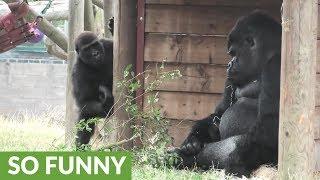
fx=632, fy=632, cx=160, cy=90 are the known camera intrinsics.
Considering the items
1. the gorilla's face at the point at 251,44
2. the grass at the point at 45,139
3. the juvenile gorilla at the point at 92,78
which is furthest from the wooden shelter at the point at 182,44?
the juvenile gorilla at the point at 92,78

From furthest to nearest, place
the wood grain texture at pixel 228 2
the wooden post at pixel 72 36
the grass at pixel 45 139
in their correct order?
the wooden post at pixel 72 36 → the wood grain texture at pixel 228 2 → the grass at pixel 45 139

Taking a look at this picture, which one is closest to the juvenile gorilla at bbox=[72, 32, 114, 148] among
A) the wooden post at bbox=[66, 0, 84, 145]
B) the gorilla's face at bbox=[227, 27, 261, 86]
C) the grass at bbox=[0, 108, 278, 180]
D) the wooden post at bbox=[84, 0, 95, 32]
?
the wooden post at bbox=[66, 0, 84, 145]

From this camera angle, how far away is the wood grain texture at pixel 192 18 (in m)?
5.56

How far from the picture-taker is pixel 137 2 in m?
5.68

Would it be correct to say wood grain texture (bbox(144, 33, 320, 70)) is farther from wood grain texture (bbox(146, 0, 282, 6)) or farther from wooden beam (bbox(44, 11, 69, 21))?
wooden beam (bbox(44, 11, 69, 21))

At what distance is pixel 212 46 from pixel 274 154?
4.64 feet

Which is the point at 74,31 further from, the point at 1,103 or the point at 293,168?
the point at 1,103

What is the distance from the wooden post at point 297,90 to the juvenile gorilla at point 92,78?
3262 mm

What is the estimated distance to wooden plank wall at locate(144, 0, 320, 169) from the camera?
559 centimetres

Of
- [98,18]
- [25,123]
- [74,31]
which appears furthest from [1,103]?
[74,31]

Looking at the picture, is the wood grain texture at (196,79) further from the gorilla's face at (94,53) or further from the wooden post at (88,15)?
the wooden post at (88,15)

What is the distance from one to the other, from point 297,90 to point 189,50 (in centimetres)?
194

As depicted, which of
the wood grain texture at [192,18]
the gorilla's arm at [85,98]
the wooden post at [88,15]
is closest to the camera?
the wood grain texture at [192,18]

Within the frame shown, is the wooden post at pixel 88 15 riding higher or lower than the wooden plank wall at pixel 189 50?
higher
